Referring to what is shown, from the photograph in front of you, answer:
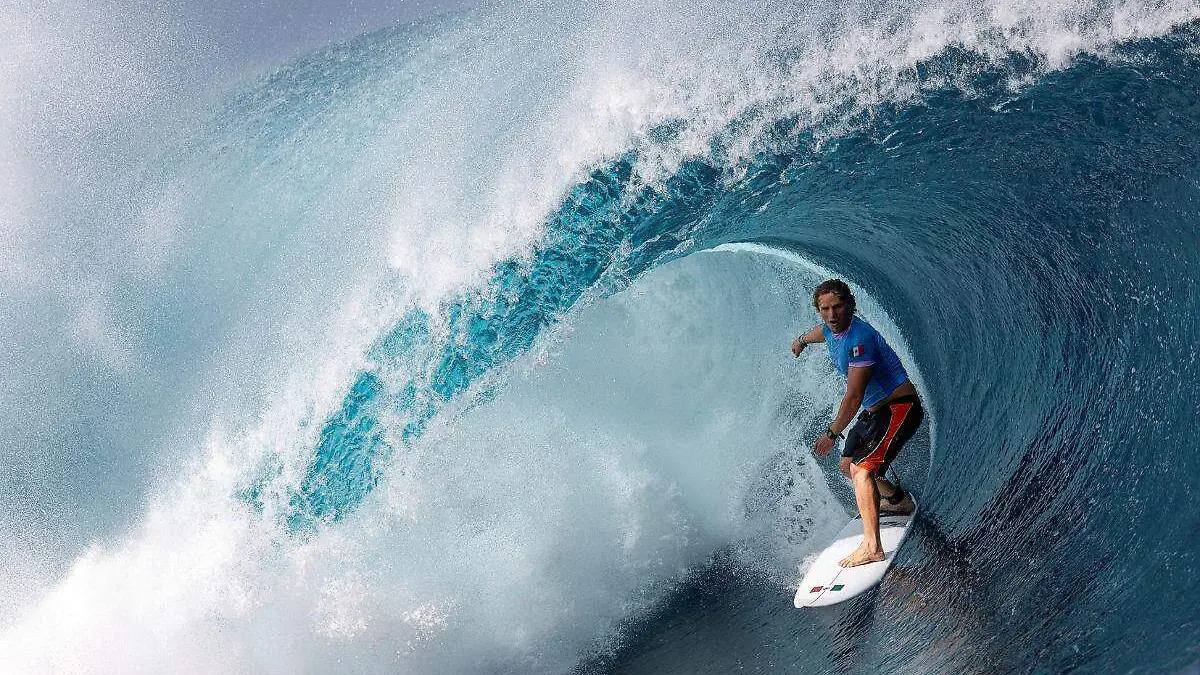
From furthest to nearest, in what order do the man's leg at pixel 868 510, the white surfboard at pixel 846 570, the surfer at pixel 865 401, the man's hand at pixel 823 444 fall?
the white surfboard at pixel 846 570 → the man's leg at pixel 868 510 → the surfer at pixel 865 401 → the man's hand at pixel 823 444

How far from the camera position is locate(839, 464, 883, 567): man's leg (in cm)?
525

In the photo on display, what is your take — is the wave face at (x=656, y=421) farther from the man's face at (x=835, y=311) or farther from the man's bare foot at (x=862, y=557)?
the man's face at (x=835, y=311)

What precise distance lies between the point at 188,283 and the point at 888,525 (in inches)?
233

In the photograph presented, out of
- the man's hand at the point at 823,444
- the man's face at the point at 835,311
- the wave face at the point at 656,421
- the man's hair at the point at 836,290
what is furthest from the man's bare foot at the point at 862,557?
the man's hair at the point at 836,290

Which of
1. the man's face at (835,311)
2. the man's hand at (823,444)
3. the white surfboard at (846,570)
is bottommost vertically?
the white surfboard at (846,570)

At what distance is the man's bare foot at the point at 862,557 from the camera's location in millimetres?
5458

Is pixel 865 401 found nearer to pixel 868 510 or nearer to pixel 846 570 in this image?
pixel 868 510

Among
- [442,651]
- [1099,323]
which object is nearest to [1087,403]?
[1099,323]

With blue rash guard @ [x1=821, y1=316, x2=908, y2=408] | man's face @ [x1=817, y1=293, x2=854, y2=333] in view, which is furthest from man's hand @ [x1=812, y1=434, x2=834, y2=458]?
man's face @ [x1=817, y1=293, x2=854, y2=333]

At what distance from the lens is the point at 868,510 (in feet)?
17.4

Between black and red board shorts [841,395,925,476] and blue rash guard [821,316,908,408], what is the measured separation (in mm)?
87

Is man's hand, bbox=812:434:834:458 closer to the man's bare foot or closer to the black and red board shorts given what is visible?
the black and red board shorts

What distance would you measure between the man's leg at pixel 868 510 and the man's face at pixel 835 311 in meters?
0.89

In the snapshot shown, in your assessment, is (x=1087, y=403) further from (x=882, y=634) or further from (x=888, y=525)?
(x=882, y=634)
